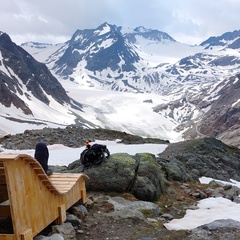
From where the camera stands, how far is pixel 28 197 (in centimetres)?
886

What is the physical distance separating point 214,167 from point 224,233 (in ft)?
58.9

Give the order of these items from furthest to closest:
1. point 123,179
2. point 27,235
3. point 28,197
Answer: point 123,179, point 28,197, point 27,235

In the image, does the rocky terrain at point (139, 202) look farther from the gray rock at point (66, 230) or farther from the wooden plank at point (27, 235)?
the wooden plank at point (27, 235)

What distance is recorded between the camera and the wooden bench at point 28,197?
8.09 m

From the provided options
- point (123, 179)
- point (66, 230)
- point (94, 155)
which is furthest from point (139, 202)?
point (66, 230)

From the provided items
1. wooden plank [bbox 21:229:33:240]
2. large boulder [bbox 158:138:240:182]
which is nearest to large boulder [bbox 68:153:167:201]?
large boulder [bbox 158:138:240:182]

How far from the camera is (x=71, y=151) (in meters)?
32.1

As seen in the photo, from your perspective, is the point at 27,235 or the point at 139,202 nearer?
the point at 27,235

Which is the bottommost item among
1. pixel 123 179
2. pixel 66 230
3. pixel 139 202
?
pixel 139 202

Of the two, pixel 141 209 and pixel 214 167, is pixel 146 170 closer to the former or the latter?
pixel 141 209

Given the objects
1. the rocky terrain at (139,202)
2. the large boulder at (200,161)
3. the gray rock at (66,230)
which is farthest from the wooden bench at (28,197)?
the large boulder at (200,161)

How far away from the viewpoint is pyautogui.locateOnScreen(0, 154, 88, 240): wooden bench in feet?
26.6

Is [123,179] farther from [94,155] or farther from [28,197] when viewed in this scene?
[28,197]

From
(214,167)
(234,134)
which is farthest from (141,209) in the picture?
(234,134)
